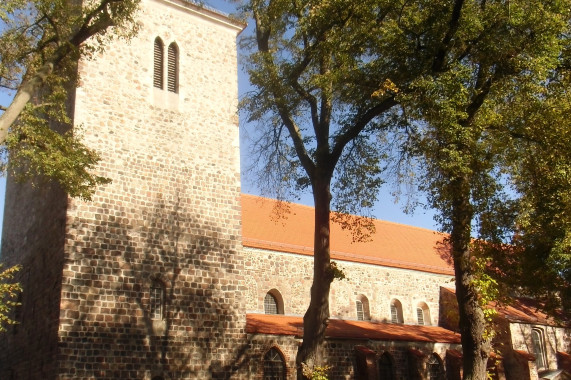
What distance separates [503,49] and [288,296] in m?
11.9

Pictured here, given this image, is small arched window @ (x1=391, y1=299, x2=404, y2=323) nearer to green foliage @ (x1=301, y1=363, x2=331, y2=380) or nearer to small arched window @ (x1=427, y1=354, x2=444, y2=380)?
small arched window @ (x1=427, y1=354, x2=444, y2=380)

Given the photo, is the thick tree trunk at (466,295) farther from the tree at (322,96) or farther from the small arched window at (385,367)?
the small arched window at (385,367)

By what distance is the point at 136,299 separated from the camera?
15.0m

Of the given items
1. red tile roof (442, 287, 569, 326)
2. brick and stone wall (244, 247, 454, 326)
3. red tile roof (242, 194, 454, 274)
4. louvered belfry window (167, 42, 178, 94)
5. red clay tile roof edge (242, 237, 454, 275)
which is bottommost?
red tile roof (442, 287, 569, 326)

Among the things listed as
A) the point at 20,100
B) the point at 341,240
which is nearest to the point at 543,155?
the point at 20,100

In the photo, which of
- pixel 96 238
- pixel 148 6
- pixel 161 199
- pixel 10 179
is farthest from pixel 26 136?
→ pixel 10 179

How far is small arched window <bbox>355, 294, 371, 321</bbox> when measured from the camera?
2339cm

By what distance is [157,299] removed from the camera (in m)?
15.4

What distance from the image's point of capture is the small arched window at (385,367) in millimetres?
20547

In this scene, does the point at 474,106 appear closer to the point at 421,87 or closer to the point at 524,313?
the point at 421,87

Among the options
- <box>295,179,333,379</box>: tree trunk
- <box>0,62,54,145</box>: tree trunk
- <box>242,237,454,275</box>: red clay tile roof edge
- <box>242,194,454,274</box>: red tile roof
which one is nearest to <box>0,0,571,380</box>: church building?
<box>242,237,454,275</box>: red clay tile roof edge

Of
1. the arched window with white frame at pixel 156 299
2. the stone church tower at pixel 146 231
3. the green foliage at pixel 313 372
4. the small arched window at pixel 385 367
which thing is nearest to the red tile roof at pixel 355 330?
the small arched window at pixel 385 367

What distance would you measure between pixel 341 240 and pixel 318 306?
13.0 meters

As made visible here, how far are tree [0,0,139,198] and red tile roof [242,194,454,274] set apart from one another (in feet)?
25.9
